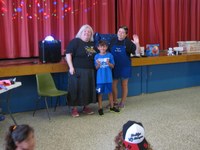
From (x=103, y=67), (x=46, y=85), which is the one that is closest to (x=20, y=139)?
(x=103, y=67)

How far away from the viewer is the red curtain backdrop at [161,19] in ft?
19.5

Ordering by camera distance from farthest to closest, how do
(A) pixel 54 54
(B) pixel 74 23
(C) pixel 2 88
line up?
1. (B) pixel 74 23
2. (A) pixel 54 54
3. (C) pixel 2 88

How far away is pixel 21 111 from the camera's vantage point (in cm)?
477

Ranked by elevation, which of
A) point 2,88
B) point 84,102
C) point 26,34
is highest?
point 26,34

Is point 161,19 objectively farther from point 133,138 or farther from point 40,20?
point 133,138

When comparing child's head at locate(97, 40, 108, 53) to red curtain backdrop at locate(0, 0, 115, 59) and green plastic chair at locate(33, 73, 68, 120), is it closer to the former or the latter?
green plastic chair at locate(33, 73, 68, 120)

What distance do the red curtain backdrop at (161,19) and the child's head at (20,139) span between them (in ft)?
14.4

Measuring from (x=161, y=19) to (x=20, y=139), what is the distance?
522cm

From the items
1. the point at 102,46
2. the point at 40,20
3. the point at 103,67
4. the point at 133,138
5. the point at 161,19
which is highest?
the point at 161,19

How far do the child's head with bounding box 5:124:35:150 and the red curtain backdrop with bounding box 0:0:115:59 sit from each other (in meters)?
3.20

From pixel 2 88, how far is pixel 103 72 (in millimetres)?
1520

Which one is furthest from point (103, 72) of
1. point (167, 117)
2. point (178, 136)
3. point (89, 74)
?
point (178, 136)

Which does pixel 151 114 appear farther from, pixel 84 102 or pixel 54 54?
pixel 54 54

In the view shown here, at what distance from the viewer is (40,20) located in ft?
16.1
